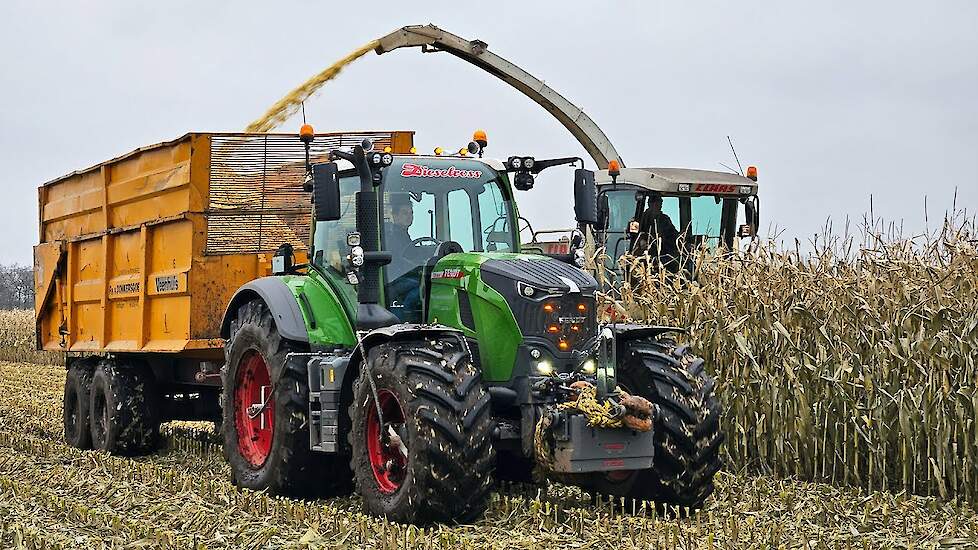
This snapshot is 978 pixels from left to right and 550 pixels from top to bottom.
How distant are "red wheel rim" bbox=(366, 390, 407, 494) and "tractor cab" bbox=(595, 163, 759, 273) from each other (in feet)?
26.7

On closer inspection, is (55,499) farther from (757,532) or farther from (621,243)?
(621,243)

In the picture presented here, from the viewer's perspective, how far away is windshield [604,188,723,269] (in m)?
16.2

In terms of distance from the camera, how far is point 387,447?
7.72 metres

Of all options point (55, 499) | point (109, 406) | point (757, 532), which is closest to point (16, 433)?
point (109, 406)

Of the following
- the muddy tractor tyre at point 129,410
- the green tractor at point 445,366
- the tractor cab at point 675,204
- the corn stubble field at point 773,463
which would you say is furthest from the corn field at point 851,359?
the tractor cab at point 675,204

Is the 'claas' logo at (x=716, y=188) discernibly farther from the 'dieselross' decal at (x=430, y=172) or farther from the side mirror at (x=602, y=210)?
the 'dieselross' decal at (x=430, y=172)

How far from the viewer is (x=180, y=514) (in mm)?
7949

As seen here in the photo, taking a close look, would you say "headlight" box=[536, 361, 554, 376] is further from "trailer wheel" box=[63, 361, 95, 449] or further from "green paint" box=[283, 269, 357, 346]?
"trailer wheel" box=[63, 361, 95, 449]

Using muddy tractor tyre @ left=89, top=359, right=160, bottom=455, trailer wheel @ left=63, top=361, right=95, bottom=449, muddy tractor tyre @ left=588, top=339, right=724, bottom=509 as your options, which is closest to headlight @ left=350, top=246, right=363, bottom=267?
muddy tractor tyre @ left=588, top=339, right=724, bottom=509

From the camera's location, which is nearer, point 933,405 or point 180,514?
point 180,514

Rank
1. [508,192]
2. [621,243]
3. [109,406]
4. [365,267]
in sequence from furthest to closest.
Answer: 1. [621,243]
2. [109,406]
3. [508,192]
4. [365,267]

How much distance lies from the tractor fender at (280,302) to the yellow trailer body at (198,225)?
3.37 ft

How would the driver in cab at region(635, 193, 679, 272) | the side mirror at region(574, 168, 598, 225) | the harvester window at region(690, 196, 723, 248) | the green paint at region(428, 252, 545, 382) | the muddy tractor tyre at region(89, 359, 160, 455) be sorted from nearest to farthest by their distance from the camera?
the green paint at region(428, 252, 545, 382) < the side mirror at region(574, 168, 598, 225) < the muddy tractor tyre at region(89, 359, 160, 455) < the driver in cab at region(635, 193, 679, 272) < the harvester window at region(690, 196, 723, 248)

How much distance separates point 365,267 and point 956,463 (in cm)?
403
